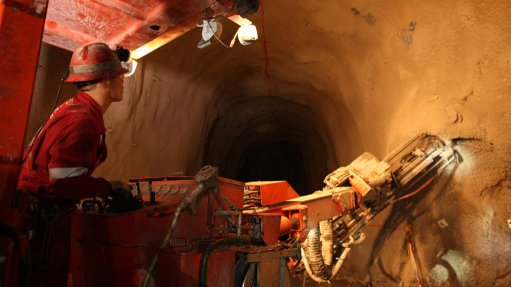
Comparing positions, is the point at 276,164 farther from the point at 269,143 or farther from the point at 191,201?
the point at 191,201

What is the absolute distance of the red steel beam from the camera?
1.45m

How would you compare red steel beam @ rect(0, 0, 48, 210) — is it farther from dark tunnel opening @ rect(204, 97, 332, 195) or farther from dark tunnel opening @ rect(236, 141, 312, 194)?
dark tunnel opening @ rect(236, 141, 312, 194)

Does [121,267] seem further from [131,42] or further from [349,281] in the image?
[349,281]

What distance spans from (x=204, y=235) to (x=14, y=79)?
1.38 m

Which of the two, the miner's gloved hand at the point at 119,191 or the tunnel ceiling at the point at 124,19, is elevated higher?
the tunnel ceiling at the point at 124,19

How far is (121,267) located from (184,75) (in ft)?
14.7

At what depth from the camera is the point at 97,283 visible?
2.12 meters

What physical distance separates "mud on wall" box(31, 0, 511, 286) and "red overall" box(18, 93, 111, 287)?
2420 mm

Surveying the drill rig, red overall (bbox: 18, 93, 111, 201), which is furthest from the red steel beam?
the drill rig

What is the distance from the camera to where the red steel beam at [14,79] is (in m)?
1.45

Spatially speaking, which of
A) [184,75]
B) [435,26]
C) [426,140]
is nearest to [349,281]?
[426,140]

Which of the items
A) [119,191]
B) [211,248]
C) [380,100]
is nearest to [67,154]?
[119,191]

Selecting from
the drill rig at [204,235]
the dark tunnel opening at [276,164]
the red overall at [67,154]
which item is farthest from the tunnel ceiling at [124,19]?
the dark tunnel opening at [276,164]

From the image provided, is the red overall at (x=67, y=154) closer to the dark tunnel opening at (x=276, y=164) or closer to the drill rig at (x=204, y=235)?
the drill rig at (x=204, y=235)
